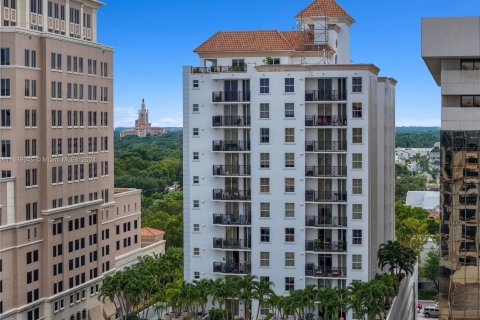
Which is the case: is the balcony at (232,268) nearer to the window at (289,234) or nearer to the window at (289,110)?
the window at (289,234)

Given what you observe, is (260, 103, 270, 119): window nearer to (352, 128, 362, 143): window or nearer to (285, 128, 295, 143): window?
(285, 128, 295, 143): window

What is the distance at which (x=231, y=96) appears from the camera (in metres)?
60.9

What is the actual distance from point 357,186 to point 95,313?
2895 cm

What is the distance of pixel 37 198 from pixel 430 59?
130 feet

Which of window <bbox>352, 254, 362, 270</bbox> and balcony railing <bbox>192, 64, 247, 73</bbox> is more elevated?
balcony railing <bbox>192, 64, 247, 73</bbox>

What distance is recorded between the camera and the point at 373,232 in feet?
210

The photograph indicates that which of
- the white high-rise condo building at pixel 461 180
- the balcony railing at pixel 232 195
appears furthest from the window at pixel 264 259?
the white high-rise condo building at pixel 461 180

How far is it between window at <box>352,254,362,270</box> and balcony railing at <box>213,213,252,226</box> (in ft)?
26.9

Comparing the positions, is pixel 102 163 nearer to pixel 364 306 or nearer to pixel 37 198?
pixel 37 198

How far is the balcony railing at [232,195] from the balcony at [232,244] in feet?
10.3

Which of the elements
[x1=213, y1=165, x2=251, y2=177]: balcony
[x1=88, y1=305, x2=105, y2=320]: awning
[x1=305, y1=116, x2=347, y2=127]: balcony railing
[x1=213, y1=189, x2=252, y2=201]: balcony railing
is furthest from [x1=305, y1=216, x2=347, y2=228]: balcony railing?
[x1=88, y1=305, x2=105, y2=320]: awning

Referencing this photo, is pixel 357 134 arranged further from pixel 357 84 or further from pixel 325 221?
pixel 325 221

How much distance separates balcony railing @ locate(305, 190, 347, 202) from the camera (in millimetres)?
59812

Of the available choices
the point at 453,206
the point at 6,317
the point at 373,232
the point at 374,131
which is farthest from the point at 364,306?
the point at 6,317
